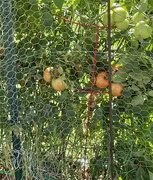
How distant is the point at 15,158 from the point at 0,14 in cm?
70

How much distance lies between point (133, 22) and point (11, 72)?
63cm

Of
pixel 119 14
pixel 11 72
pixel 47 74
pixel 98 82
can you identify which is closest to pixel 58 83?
pixel 47 74

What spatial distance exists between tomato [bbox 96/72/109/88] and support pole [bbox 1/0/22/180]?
0.42 metres

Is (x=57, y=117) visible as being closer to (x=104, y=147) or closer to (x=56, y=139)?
(x=56, y=139)

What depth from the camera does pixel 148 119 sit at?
1.72 metres

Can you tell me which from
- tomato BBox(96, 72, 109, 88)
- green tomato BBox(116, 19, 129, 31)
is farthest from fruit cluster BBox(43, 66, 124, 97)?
green tomato BBox(116, 19, 129, 31)

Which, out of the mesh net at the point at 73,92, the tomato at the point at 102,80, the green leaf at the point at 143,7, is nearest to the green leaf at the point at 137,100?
the mesh net at the point at 73,92

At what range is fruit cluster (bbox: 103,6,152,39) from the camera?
1.48 meters

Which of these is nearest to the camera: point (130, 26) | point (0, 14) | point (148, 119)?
point (130, 26)

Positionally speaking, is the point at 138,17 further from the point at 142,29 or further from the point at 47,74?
the point at 47,74

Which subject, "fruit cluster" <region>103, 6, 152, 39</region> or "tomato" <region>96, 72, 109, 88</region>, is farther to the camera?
"tomato" <region>96, 72, 109, 88</region>

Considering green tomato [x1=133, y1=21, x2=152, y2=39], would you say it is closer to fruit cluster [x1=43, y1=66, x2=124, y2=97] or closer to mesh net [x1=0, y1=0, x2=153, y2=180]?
mesh net [x1=0, y1=0, x2=153, y2=180]

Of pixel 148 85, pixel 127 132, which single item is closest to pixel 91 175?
pixel 127 132

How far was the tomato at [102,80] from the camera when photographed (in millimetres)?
1640
